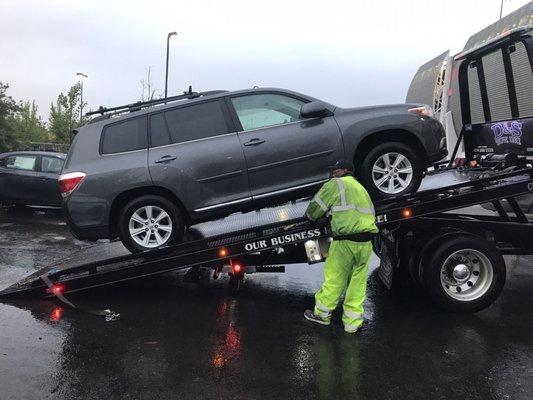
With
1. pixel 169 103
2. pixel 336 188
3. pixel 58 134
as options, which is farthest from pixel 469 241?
pixel 58 134

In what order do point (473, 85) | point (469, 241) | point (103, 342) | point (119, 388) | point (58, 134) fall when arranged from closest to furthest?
point (119, 388) < point (103, 342) < point (469, 241) < point (473, 85) < point (58, 134)

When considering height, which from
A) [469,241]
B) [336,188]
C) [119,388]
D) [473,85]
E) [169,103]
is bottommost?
[119,388]

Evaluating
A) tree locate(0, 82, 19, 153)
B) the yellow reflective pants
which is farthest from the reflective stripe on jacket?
tree locate(0, 82, 19, 153)

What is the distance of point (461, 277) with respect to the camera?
17.7 ft

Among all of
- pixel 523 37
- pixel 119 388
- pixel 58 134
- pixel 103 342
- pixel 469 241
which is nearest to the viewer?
pixel 119 388

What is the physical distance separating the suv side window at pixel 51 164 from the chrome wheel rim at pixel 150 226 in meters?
7.81

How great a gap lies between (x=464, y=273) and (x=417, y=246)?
1.89ft

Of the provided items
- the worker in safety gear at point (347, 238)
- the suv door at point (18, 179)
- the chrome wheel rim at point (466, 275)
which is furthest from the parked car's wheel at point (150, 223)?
the suv door at point (18, 179)

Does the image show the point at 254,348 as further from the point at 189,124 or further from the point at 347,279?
the point at 189,124

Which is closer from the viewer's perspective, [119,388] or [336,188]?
[119,388]

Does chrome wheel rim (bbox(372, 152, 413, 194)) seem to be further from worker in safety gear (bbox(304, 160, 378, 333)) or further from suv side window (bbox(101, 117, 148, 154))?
suv side window (bbox(101, 117, 148, 154))

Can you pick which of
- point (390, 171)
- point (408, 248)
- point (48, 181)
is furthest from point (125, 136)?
point (48, 181)

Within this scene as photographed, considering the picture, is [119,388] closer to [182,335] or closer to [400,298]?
[182,335]

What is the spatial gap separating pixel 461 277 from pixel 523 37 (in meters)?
2.88
